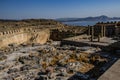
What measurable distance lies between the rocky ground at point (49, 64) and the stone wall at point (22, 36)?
6168 millimetres

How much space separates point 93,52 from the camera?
20.1 m

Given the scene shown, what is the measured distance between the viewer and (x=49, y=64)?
1647cm

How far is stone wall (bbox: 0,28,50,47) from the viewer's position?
26905 mm

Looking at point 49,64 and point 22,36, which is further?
point 22,36

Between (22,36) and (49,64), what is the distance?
660 inches

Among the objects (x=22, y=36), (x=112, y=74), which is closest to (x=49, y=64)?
(x=112, y=74)

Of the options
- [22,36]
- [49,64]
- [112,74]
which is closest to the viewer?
[112,74]

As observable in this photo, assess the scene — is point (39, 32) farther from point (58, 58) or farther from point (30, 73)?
point (30, 73)

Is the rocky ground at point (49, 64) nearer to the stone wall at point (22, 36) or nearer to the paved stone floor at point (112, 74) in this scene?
the paved stone floor at point (112, 74)

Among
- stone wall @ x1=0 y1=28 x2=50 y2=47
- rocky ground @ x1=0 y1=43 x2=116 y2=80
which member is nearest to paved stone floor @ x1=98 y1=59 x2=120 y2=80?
rocky ground @ x1=0 y1=43 x2=116 y2=80

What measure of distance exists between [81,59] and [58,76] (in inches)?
180

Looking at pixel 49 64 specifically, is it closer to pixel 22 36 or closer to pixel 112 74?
pixel 112 74

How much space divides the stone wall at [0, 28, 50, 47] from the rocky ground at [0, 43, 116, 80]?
6168 millimetres

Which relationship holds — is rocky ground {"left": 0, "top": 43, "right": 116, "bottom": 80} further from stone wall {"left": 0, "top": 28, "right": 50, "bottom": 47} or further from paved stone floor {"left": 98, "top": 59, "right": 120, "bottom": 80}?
stone wall {"left": 0, "top": 28, "right": 50, "bottom": 47}
